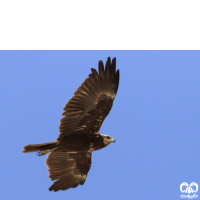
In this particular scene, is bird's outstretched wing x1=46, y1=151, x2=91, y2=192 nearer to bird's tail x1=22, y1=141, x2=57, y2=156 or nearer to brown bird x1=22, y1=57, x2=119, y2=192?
brown bird x1=22, y1=57, x2=119, y2=192

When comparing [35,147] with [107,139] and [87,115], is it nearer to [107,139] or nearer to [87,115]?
[87,115]

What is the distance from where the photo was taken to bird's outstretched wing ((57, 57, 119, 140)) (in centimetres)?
1016

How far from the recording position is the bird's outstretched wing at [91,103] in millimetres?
10156

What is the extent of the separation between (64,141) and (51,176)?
151cm

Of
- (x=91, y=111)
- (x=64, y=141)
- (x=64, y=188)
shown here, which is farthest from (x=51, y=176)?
(x=91, y=111)

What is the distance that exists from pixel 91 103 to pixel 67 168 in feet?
7.49

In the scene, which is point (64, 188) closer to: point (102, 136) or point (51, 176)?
point (51, 176)

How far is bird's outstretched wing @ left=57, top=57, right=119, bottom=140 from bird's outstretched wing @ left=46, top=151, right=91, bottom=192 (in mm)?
1130

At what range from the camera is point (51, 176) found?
11438 millimetres

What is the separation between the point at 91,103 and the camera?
10.4 meters

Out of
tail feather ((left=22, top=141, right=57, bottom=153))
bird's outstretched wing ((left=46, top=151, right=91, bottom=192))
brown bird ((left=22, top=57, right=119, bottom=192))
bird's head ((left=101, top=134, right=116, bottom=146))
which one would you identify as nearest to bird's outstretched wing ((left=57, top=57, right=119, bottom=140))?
brown bird ((left=22, top=57, right=119, bottom=192))

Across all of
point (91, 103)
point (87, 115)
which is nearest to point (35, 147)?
point (87, 115)

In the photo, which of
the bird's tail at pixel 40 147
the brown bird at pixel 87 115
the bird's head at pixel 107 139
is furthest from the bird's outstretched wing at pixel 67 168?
the bird's tail at pixel 40 147

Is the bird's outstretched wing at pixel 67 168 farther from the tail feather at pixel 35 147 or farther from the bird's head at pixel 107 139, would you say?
the tail feather at pixel 35 147
